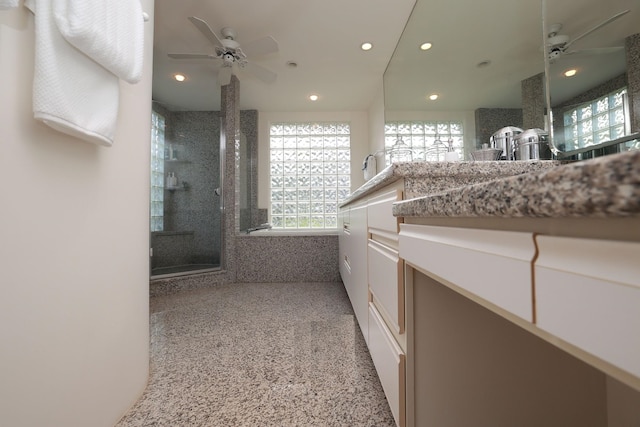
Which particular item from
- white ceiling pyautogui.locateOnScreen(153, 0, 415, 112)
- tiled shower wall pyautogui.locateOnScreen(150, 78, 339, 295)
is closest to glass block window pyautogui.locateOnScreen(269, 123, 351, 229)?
white ceiling pyautogui.locateOnScreen(153, 0, 415, 112)

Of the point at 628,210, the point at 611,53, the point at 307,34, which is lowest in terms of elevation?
the point at 628,210

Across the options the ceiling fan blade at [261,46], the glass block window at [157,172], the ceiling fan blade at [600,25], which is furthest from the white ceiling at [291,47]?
the ceiling fan blade at [600,25]

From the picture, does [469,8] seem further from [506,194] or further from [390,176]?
[506,194]

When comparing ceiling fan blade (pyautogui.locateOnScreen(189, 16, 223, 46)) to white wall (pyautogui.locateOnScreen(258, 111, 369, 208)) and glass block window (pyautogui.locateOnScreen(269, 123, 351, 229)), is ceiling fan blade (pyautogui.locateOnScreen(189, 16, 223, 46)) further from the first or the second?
glass block window (pyautogui.locateOnScreen(269, 123, 351, 229))

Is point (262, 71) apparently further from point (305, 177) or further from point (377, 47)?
point (305, 177)

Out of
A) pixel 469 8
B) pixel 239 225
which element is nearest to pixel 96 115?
pixel 469 8

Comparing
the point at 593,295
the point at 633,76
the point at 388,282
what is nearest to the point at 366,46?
the point at 633,76

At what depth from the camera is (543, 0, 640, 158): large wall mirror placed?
68 centimetres

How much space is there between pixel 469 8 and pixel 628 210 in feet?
6.19

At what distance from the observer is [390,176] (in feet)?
2.46

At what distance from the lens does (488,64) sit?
1432 mm

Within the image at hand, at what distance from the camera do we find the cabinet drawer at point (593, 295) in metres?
0.18

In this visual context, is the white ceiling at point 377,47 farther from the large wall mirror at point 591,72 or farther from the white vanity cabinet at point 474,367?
the white vanity cabinet at point 474,367

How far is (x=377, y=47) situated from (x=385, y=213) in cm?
224
